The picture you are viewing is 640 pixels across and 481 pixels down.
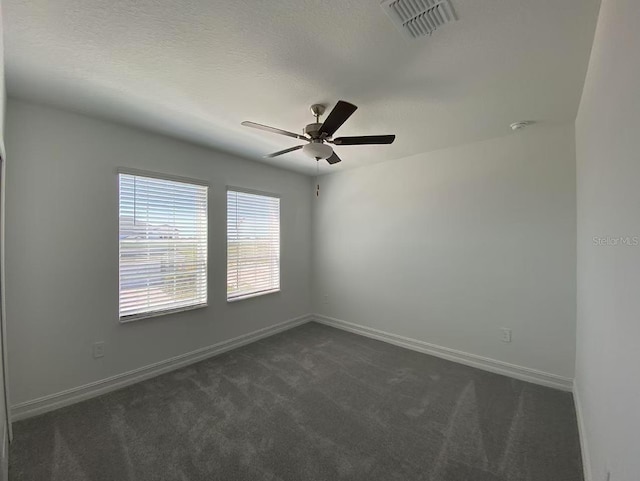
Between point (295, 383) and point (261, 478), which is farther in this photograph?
point (295, 383)

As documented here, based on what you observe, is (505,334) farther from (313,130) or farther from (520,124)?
(313,130)

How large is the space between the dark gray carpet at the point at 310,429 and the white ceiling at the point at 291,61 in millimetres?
2533

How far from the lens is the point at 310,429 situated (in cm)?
204

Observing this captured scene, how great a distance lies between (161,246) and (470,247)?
3.45 meters

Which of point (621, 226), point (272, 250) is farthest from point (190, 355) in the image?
point (621, 226)

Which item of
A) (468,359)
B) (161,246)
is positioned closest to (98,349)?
(161,246)

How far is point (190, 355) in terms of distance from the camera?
3109mm

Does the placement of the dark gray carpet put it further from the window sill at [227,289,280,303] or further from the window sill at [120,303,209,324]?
the window sill at [227,289,280,303]

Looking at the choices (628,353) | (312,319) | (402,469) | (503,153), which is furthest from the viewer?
(312,319)

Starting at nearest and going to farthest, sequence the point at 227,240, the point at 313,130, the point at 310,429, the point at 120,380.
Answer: the point at 310,429, the point at 313,130, the point at 120,380, the point at 227,240

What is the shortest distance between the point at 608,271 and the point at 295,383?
8.14 ft

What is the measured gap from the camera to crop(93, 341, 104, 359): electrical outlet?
248cm

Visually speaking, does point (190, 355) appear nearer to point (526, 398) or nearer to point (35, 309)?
point (35, 309)

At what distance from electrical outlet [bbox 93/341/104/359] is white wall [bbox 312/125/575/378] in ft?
9.74
